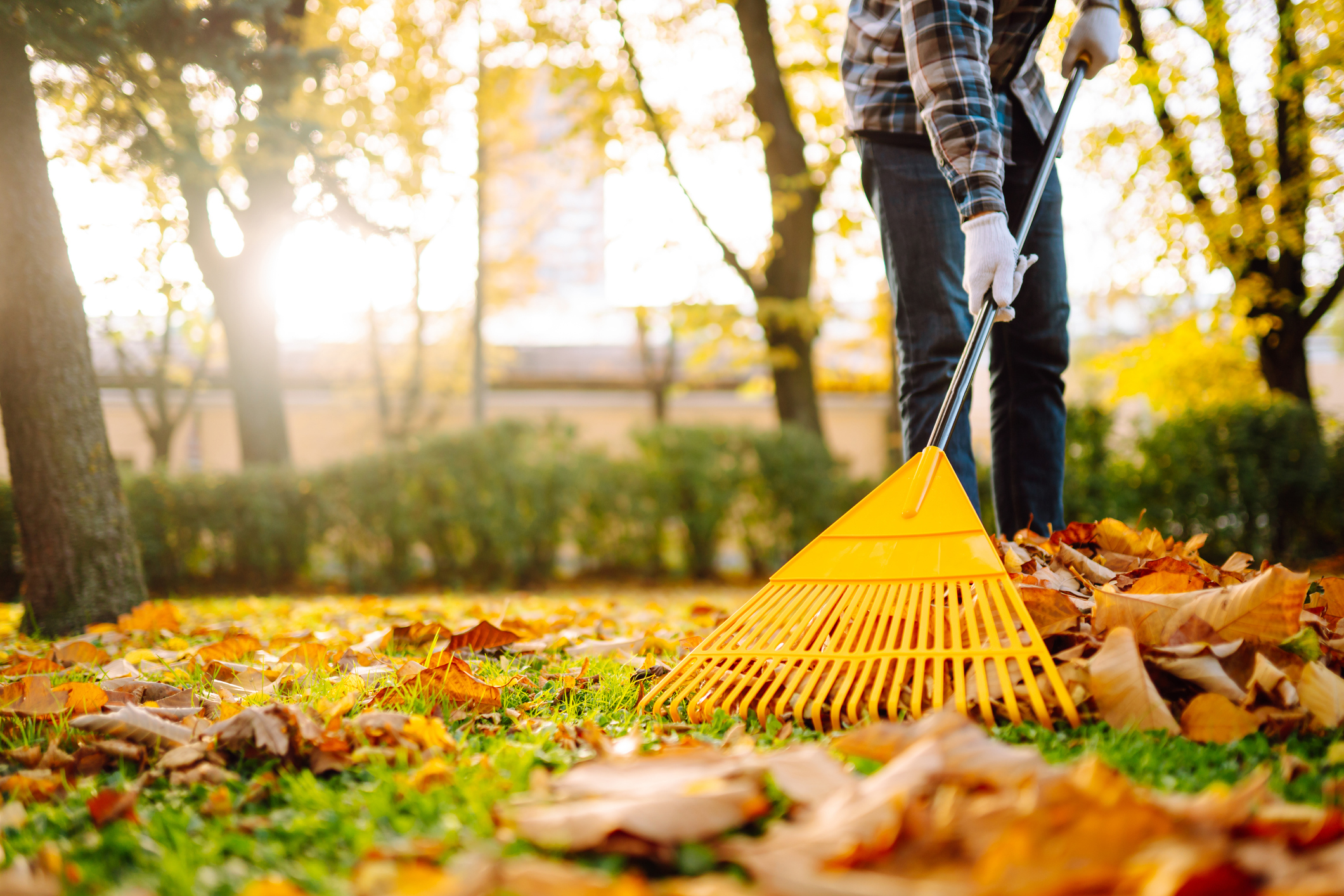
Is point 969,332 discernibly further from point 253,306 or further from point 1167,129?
point 253,306

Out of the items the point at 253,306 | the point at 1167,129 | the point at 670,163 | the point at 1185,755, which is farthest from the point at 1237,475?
the point at 253,306

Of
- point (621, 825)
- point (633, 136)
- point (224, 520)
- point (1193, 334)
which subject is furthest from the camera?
point (633, 136)

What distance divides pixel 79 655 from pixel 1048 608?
2.47m

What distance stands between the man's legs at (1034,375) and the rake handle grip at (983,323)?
0.30 ft

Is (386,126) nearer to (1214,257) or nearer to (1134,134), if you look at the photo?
(1134,134)

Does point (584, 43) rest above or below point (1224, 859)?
above

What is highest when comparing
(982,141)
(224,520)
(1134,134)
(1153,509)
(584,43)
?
(584,43)

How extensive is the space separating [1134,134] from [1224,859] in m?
9.34

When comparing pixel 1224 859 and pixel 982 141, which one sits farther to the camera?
pixel 982 141

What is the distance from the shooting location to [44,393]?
10.8ft

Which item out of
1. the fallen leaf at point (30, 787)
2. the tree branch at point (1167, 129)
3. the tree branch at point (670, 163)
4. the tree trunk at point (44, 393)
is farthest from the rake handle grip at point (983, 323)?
the tree branch at point (1167, 129)

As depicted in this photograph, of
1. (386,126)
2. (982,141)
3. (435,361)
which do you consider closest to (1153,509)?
(982,141)

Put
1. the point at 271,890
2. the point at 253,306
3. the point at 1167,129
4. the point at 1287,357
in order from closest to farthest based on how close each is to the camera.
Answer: the point at 271,890 → the point at 1167,129 → the point at 253,306 → the point at 1287,357

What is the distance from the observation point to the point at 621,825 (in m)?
0.86
